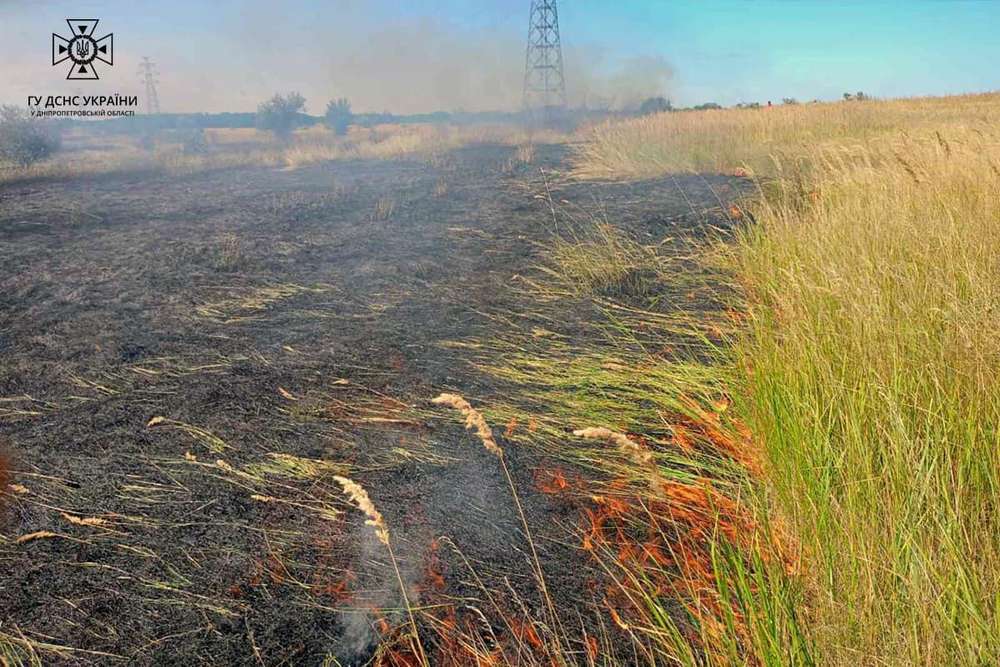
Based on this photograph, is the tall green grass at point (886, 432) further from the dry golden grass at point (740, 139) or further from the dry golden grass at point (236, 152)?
the dry golden grass at point (236, 152)

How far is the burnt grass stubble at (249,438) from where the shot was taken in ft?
5.29

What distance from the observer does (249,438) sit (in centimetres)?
252

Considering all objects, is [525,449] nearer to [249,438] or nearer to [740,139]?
[249,438]

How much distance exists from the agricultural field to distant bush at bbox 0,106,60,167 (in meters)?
11.4

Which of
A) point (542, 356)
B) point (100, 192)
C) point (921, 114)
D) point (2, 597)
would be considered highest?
point (921, 114)

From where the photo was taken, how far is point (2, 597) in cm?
168

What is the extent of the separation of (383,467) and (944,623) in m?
Answer: 1.66

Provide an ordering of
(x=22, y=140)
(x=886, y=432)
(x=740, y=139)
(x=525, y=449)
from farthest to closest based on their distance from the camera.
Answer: (x=22, y=140) < (x=740, y=139) < (x=525, y=449) < (x=886, y=432)

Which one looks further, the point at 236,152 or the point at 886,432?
the point at 236,152

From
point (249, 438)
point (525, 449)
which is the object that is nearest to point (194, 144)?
point (249, 438)

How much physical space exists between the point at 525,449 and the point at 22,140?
1676 centimetres

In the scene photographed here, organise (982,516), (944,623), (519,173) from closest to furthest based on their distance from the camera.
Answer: (944,623) → (982,516) → (519,173)

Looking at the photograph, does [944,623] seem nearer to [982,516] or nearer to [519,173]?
[982,516]

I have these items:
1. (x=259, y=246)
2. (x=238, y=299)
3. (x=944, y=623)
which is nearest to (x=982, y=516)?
(x=944, y=623)
